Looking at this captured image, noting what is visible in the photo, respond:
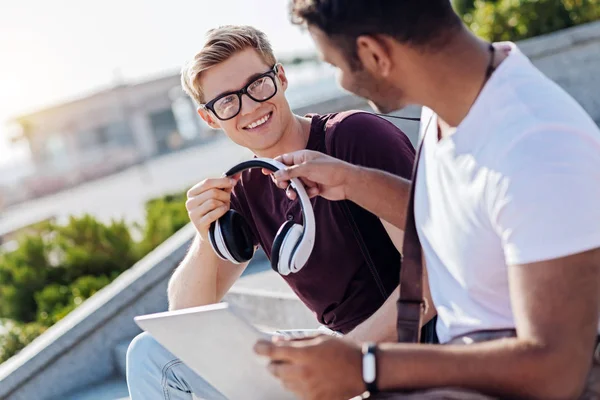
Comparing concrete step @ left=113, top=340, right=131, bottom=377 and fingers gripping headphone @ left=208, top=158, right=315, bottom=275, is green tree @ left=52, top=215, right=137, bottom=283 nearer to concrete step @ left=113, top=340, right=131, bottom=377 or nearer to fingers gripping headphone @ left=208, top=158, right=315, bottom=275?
concrete step @ left=113, top=340, right=131, bottom=377

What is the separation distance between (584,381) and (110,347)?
4035mm

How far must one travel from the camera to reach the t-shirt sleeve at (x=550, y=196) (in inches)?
52.2

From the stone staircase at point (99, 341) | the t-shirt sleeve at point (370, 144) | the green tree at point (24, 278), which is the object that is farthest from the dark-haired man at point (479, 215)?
the green tree at point (24, 278)

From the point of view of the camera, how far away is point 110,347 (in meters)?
4.99

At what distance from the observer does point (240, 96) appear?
2611 millimetres

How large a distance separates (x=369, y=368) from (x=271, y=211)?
117 centimetres

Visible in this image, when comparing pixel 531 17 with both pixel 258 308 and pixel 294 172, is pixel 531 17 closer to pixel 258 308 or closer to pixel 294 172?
pixel 258 308

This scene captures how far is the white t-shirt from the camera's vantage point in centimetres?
133

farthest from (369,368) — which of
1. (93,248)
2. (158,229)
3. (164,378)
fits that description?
(93,248)

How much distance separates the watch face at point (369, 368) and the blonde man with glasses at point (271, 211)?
71 centimetres

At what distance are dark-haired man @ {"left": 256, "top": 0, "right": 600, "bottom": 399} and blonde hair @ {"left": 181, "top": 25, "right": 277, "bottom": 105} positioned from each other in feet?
3.36

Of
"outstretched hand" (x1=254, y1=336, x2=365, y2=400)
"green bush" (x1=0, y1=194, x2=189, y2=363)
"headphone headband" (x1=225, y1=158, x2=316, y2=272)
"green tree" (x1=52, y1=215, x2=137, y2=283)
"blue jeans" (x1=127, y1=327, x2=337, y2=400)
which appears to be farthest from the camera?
"green tree" (x1=52, y1=215, x2=137, y2=283)

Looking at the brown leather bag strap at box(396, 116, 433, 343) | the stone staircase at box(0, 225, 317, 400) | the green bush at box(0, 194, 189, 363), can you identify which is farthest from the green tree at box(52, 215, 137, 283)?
the brown leather bag strap at box(396, 116, 433, 343)

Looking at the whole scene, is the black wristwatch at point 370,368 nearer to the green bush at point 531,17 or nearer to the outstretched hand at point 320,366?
the outstretched hand at point 320,366
